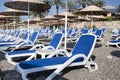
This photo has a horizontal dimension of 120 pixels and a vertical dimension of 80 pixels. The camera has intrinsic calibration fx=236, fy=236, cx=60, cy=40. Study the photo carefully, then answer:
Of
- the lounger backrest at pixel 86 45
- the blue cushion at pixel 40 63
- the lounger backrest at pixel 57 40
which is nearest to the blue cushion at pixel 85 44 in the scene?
the lounger backrest at pixel 86 45

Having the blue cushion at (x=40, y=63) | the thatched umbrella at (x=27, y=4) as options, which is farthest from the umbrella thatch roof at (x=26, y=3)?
the blue cushion at (x=40, y=63)

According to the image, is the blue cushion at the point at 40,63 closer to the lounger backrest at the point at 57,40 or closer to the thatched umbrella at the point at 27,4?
the lounger backrest at the point at 57,40

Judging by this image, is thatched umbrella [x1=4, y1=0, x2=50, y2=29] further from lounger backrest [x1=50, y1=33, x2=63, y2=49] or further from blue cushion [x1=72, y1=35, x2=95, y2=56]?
blue cushion [x1=72, y1=35, x2=95, y2=56]

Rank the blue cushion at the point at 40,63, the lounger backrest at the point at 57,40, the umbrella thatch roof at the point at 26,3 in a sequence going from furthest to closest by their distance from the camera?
1. the umbrella thatch roof at the point at 26,3
2. the lounger backrest at the point at 57,40
3. the blue cushion at the point at 40,63

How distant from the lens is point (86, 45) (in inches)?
236

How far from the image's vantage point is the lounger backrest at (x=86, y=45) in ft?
19.1

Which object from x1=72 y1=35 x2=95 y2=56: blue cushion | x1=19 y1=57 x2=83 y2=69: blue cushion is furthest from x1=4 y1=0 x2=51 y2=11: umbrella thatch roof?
x1=19 y1=57 x2=83 y2=69: blue cushion

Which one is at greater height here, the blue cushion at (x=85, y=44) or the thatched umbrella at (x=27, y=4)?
the thatched umbrella at (x=27, y=4)

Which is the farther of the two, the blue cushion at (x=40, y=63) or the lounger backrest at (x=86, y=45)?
the lounger backrest at (x=86, y=45)

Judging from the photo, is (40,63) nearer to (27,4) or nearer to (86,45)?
(86,45)

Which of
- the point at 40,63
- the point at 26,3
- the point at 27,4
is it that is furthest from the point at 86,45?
the point at 27,4

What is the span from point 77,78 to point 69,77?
188mm

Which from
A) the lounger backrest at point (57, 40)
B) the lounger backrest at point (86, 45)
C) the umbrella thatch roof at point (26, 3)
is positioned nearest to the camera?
the lounger backrest at point (86, 45)

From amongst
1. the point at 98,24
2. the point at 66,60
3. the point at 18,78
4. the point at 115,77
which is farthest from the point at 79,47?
the point at 98,24
